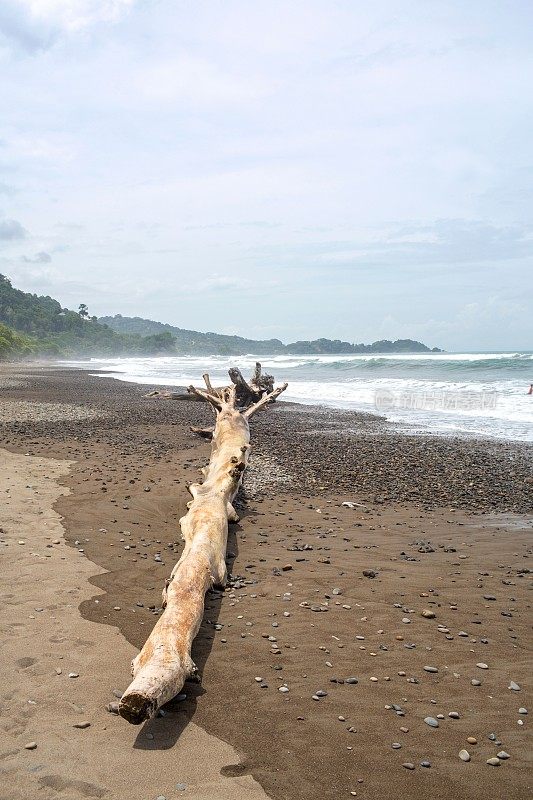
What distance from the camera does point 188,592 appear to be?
4938 mm

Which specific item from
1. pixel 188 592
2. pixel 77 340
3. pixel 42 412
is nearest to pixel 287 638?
pixel 188 592

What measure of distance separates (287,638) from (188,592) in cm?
92

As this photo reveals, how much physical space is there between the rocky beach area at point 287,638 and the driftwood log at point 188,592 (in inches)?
8.8

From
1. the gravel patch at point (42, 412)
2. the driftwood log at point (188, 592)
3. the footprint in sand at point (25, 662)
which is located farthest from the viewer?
the gravel patch at point (42, 412)

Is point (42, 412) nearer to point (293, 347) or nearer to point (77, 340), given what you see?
point (77, 340)

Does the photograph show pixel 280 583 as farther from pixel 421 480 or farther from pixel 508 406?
pixel 508 406

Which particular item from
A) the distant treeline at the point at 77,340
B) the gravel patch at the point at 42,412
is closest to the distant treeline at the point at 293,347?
the distant treeline at the point at 77,340

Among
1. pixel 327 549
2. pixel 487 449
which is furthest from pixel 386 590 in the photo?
pixel 487 449

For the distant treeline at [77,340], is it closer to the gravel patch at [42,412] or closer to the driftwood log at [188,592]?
the gravel patch at [42,412]

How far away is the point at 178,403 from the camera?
23.2 meters

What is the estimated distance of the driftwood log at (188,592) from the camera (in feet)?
11.7

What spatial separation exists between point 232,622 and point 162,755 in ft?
5.91

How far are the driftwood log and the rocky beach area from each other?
0.22 meters

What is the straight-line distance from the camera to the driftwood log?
3574 millimetres
